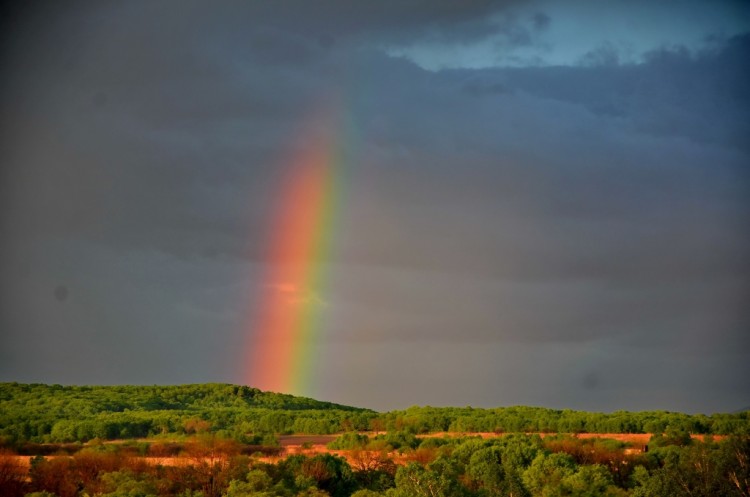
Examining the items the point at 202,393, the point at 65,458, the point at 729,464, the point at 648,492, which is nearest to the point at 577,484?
the point at 648,492

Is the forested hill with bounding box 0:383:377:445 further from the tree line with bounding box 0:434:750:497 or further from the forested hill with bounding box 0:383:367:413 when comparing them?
the tree line with bounding box 0:434:750:497

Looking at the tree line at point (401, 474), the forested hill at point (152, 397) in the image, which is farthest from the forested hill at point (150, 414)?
the tree line at point (401, 474)

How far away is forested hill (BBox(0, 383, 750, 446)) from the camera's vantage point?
86.5 m

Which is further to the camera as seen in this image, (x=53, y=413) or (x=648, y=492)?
(x=53, y=413)

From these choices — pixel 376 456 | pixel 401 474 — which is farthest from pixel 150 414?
pixel 401 474

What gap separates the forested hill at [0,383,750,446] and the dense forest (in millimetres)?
235

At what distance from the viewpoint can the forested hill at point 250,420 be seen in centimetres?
8650

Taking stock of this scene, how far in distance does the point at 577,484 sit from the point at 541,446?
18.1 meters

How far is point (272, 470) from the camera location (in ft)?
170

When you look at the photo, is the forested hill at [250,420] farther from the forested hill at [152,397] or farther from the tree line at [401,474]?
the tree line at [401,474]

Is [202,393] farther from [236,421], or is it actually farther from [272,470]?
[272,470]

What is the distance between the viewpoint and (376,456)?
6356 cm

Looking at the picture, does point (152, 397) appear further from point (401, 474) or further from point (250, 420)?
point (401, 474)

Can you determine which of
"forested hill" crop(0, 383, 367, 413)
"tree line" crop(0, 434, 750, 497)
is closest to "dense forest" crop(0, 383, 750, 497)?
"tree line" crop(0, 434, 750, 497)
